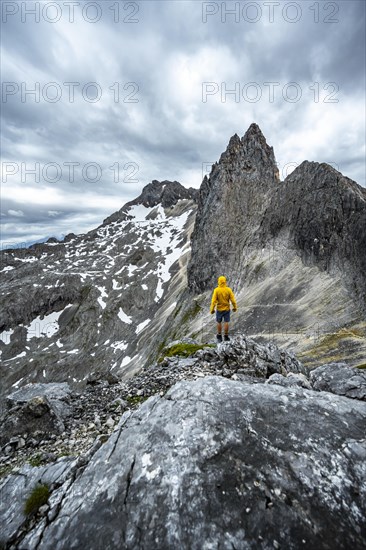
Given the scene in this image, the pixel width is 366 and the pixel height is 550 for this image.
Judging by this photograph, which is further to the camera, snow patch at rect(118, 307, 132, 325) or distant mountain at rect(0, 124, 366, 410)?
snow patch at rect(118, 307, 132, 325)

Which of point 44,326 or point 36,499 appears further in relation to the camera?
point 44,326

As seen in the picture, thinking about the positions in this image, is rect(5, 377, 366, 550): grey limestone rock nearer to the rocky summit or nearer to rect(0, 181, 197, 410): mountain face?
the rocky summit

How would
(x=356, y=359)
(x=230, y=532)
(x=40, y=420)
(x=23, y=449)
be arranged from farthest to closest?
(x=356, y=359) → (x=40, y=420) → (x=23, y=449) → (x=230, y=532)

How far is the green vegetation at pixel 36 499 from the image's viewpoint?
630 centimetres

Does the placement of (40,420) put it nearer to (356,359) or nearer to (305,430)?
(305,430)

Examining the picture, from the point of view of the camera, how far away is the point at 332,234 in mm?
43656

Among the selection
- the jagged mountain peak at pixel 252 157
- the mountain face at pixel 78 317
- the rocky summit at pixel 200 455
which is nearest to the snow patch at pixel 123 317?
the mountain face at pixel 78 317

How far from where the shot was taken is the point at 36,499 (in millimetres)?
6535

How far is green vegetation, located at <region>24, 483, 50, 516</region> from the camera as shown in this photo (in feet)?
20.7

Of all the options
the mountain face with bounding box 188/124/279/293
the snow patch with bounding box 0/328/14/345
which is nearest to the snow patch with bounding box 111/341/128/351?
the mountain face with bounding box 188/124/279/293

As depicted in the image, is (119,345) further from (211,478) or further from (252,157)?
(211,478)

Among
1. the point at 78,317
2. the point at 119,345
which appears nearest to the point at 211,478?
the point at 119,345

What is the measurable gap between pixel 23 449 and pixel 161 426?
5.77 metres

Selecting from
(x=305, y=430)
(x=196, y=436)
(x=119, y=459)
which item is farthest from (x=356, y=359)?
(x=119, y=459)
